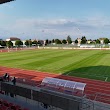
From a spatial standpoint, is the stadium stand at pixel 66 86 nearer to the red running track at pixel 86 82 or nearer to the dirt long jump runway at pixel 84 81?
the red running track at pixel 86 82

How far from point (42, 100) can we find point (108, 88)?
8709 millimetres

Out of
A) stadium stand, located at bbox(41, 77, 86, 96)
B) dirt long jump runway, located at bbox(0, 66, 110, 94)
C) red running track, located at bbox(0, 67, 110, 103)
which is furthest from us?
dirt long jump runway, located at bbox(0, 66, 110, 94)

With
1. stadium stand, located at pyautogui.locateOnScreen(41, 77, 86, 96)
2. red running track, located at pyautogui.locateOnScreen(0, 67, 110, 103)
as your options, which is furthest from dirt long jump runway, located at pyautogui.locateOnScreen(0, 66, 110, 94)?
stadium stand, located at pyautogui.locateOnScreen(41, 77, 86, 96)

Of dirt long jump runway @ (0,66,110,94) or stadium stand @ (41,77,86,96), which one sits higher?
stadium stand @ (41,77,86,96)

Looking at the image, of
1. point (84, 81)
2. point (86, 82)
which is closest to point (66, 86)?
point (86, 82)

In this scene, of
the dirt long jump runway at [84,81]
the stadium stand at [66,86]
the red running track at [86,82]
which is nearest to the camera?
the stadium stand at [66,86]

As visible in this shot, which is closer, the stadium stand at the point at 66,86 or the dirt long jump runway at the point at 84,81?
the stadium stand at the point at 66,86

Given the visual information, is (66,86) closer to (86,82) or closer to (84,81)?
(86,82)

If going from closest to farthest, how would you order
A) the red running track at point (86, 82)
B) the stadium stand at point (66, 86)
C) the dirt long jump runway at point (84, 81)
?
the stadium stand at point (66, 86)
the red running track at point (86, 82)
the dirt long jump runway at point (84, 81)

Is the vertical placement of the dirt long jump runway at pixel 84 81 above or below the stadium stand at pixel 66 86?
below

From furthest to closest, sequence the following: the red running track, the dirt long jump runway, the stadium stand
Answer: the dirt long jump runway → the red running track → the stadium stand

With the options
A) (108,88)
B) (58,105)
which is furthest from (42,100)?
(108,88)

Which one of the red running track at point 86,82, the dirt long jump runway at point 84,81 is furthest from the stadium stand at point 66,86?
the dirt long jump runway at point 84,81

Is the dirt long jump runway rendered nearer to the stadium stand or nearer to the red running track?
the red running track
